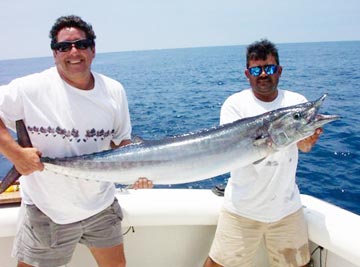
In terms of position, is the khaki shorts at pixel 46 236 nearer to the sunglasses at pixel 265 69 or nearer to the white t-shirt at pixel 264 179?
the white t-shirt at pixel 264 179

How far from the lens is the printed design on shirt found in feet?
7.98

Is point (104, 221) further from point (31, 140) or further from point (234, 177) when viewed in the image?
point (234, 177)

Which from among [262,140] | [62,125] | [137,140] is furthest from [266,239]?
A: [62,125]

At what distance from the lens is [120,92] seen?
8.80 ft

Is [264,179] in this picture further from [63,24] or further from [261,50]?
[63,24]

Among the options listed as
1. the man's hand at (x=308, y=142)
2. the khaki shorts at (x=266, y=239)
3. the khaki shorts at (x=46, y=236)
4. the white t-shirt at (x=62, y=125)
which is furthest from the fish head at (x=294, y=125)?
the khaki shorts at (x=46, y=236)

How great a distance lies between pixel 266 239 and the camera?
10.0 ft

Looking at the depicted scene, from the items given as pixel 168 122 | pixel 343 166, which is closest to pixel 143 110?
pixel 168 122

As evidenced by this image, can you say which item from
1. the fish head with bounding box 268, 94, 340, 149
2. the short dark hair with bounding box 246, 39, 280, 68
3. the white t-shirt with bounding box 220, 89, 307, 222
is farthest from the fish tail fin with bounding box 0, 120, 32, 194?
the short dark hair with bounding box 246, 39, 280, 68

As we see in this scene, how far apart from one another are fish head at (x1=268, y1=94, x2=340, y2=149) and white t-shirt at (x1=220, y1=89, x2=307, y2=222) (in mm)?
267

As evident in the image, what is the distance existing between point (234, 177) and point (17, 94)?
1688 millimetres

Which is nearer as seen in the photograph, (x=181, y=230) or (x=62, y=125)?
(x=62, y=125)

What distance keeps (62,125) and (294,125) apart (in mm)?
1557

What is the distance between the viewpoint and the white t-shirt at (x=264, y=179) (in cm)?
286
